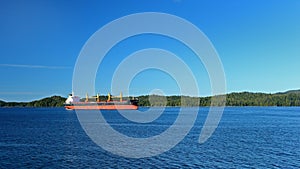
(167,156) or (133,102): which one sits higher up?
(133,102)

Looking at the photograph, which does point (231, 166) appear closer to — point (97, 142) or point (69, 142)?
point (97, 142)

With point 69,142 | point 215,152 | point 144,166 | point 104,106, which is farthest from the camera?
point 104,106

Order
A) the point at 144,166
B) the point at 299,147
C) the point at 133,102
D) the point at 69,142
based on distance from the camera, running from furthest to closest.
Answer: the point at 133,102 → the point at 69,142 → the point at 299,147 → the point at 144,166

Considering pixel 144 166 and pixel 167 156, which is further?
pixel 167 156

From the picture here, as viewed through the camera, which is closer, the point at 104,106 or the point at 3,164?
the point at 3,164

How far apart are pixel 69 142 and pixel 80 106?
459 ft

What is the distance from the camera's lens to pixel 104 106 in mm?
180750

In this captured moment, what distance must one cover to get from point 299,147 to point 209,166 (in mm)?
19050

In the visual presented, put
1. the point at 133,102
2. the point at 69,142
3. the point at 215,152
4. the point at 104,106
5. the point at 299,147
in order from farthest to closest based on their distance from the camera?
1. the point at 104,106
2. the point at 133,102
3. the point at 69,142
4. the point at 299,147
5. the point at 215,152

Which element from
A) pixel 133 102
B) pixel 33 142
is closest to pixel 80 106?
pixel 133 102

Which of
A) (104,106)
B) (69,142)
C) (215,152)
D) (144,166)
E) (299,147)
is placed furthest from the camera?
(104,106)

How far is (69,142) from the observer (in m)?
47.3

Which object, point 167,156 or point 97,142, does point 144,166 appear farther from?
point 97,142

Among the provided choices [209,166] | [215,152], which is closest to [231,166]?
[209,166]
